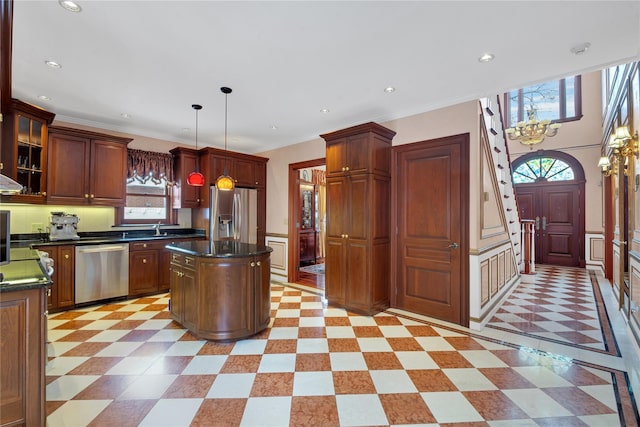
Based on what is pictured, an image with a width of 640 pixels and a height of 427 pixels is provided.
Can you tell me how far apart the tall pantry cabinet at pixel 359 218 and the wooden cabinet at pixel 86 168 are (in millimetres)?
3227

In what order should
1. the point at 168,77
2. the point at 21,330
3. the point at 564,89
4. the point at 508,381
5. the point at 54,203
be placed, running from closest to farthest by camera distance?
the point at 21,330 → the point at 508,381 → the point at 168,77 → the point at 54,203 → the point at 564,89

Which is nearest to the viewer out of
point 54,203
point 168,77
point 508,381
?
point 508,381

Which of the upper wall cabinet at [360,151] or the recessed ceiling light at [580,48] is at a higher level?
the recessed ceiling light at [580,48]

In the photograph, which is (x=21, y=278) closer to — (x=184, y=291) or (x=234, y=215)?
(x=184, y=291)

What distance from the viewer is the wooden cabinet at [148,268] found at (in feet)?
14.0

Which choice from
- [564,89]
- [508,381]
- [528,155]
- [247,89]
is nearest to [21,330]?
[247,89]

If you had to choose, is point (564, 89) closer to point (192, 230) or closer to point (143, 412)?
point (192, 230)

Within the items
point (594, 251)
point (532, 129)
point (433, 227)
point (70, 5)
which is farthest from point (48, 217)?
point (594, 251)

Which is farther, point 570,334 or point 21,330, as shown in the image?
point 570,334

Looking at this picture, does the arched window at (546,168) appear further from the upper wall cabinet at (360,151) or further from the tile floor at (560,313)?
the upper wall cabinet at (360,151)

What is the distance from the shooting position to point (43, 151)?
12.1 feet

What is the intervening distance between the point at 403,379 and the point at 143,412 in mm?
1836

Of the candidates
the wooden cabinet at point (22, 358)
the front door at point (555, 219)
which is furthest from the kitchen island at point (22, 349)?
the front door at point (555, 219)

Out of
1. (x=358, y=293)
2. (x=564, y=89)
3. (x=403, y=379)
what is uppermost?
(x=564, y=89)
